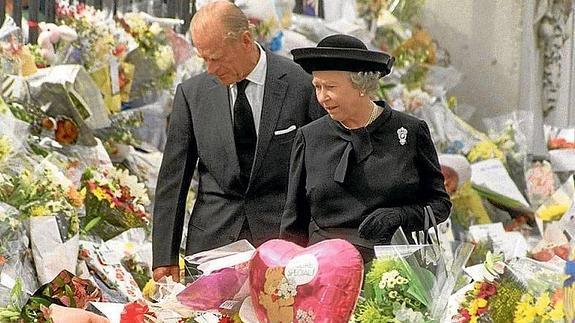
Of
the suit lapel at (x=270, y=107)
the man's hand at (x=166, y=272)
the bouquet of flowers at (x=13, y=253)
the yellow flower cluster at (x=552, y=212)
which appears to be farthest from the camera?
the yellow flower cluster at (x=552, y=212)

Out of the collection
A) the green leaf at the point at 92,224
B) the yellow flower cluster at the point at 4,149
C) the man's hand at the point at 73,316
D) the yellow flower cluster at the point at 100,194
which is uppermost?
the man's hand at the point at 73,316

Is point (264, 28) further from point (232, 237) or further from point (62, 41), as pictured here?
point (232, 237)

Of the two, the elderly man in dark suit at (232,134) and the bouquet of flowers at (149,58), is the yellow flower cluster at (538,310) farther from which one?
the bouquet of flowers at (149,58)

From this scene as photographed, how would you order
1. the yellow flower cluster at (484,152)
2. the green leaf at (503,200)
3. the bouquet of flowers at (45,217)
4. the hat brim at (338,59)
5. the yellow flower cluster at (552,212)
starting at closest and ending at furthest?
the hat brim at (338,59), the bouquet of flowers at (45,217), the yellow flower cluster at (552,212), the green leaf at (503,200), the yellow flower cluster at (484,152)

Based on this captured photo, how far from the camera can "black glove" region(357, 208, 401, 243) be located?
143 inches

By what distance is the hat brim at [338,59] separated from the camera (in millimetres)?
3615

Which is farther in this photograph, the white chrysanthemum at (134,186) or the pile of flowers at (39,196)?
the white chrysanthemum at (134,186)

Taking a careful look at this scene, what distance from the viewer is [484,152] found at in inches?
298

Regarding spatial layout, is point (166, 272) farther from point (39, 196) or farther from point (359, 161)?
point (359, 161)

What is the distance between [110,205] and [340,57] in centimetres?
228

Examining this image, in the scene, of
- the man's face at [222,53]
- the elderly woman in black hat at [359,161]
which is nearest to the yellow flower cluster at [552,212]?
the man's face at [222,53]

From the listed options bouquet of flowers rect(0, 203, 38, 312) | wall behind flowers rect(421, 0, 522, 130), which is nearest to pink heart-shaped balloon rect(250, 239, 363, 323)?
bouquet of flowers rect(0, 203, 38, 312)

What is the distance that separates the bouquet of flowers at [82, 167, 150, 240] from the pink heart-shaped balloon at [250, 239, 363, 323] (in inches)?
91.1

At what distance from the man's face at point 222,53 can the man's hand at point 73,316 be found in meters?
0.88
